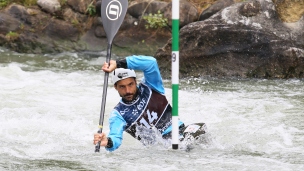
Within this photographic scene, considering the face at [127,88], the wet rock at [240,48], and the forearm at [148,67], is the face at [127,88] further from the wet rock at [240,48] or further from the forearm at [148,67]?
the wet rock at [240,48]

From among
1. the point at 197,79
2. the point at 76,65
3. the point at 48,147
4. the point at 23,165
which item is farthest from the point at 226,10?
the point at 23,165

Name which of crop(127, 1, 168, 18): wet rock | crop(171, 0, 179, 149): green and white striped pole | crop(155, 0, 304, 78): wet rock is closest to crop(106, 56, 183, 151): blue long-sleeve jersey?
crop(171, 0, 179, 149): green and white striped pole

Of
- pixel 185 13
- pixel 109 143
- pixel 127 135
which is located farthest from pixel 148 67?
pixel 185 13

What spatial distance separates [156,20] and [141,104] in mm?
6157

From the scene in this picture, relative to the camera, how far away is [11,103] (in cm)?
844

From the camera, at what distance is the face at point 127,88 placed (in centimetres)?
557

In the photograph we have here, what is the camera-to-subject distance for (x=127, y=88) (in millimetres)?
5625

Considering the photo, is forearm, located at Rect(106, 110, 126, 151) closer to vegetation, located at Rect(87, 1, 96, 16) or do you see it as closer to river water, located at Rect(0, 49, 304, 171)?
river water, located at Rect(0, 49, 304, 171)

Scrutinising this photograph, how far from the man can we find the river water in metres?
0.19

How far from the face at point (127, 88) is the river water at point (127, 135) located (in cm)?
50

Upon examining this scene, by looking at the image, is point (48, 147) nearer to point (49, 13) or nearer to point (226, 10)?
point (226, 10)

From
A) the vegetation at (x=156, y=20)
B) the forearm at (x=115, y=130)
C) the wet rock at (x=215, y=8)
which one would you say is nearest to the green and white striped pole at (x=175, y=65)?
the forearm at (x=115, y=130)

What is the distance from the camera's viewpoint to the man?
18.3 feet

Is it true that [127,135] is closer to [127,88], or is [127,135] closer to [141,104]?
[141,104]
